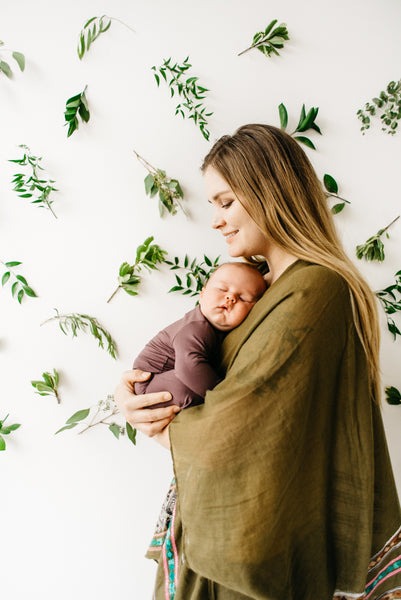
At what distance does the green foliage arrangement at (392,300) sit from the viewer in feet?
4.34

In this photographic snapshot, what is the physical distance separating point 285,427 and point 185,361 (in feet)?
1.12

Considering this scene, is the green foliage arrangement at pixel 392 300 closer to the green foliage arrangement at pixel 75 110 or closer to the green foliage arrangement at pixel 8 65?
the green foliage arrangement at pixel 75 110

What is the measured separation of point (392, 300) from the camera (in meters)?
1.35

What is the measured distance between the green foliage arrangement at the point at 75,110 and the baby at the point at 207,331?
819 millimetres

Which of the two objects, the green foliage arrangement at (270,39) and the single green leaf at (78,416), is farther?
the single green leaf at (78,416)

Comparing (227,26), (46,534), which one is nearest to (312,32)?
(227,26)

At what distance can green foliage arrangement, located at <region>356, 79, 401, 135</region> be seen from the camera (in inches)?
48.0

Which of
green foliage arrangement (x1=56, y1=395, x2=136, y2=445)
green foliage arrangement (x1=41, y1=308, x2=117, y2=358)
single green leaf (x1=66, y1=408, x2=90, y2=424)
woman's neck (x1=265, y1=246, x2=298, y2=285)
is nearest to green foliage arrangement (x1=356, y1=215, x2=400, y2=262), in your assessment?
woman's neck (x1=265, y1=246, x2=298, y2=285)

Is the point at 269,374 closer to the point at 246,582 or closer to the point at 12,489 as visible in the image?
the point at 246,582

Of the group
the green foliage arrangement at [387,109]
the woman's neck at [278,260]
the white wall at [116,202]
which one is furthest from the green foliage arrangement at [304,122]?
the woman's neck at [278,260]

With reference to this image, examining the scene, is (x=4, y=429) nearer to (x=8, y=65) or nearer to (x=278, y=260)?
(x=278, y=260)

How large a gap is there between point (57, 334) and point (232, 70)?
4.24 ft

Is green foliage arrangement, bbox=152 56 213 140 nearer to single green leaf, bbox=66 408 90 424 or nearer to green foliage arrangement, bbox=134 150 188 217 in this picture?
green foliage arrangement, bbox=134 150 188 217

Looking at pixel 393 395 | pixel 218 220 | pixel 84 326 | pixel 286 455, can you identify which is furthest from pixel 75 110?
pixel 393 395
